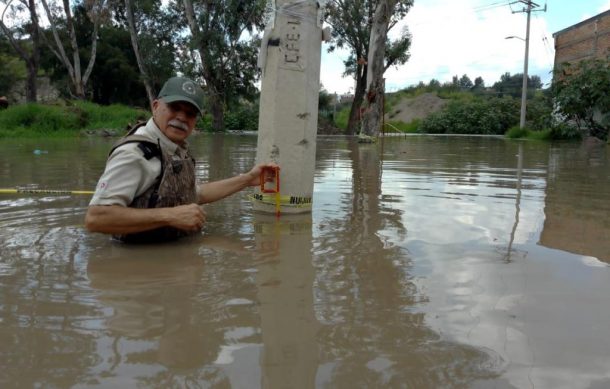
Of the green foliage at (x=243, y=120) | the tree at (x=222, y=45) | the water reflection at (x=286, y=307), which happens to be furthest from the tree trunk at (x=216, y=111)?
the water reflection at (x=286, y=307)

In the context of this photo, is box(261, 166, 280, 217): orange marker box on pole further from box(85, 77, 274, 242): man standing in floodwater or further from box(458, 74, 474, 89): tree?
box(458, 74, 474, 89): tree

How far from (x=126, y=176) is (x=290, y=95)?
1.33m

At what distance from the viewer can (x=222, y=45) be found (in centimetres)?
2583

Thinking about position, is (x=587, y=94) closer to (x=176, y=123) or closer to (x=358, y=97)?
(x=358, y=97)

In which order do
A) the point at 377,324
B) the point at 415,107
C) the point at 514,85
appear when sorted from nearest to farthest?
1. the point at 377,324
2. the point at 415,107
3. the point at 514,85

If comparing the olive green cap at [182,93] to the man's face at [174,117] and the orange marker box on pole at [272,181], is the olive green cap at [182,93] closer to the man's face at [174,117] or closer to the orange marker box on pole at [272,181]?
the man's face at [174,117]

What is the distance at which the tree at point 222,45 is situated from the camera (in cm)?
2548

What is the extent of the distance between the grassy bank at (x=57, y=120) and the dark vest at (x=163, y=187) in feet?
47.6

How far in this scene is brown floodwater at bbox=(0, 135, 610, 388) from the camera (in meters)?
1.48

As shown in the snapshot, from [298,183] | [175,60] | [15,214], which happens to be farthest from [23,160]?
[175,60]

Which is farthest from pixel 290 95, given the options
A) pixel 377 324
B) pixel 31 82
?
pixel 31 82

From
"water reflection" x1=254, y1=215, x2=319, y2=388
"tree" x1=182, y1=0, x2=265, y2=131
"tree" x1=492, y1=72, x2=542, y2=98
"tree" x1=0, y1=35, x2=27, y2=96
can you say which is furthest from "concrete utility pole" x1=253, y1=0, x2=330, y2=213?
"tree" x1=0, y1=35, x2=27, y2=96

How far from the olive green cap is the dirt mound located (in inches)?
1662

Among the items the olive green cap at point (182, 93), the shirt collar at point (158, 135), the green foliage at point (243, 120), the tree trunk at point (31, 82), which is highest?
the tree trunk at point (31, 82)
